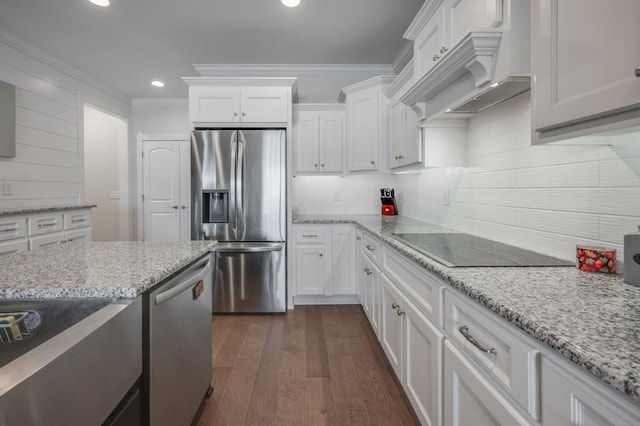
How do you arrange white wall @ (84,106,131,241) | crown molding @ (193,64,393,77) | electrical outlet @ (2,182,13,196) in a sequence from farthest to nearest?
white wall @ (84,106,131,241) → crown molding @ (193,64,393,77) → electrical outlet @ (2,182,13,196)

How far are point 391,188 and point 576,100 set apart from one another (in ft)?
9.56

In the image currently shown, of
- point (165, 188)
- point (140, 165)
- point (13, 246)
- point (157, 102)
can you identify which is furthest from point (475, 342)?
point (157, 102)

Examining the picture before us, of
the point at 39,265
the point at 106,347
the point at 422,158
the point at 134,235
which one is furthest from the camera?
the point at 134,235

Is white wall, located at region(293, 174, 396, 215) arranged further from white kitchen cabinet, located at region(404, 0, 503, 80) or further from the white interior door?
the white interior door

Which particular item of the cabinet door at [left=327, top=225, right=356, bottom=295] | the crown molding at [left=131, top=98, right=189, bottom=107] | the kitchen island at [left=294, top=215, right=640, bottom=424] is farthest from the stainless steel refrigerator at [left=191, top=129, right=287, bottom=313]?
the crown molding at [left=131, top=98, right=189, bottom=107]

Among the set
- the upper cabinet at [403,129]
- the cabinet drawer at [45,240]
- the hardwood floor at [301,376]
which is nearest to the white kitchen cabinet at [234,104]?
the upper cabinet at [403,129]

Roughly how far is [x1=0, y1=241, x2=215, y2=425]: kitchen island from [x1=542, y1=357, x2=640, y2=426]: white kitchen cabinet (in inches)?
37.8

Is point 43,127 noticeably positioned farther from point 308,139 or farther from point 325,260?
point 325,260

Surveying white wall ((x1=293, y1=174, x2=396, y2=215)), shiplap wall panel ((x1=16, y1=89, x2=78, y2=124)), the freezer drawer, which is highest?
shiplap wall panel ((x1=16, y1=89, x2=78, y2=124))

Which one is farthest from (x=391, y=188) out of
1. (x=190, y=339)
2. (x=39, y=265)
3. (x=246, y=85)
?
(x=39, y=265)

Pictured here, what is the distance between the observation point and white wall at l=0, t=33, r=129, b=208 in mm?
3160

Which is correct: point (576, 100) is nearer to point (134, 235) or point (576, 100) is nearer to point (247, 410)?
point (247, 410)

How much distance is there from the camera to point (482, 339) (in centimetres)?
91

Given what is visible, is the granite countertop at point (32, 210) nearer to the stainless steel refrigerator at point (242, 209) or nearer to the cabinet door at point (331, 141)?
the stainless steel refrigerator at point (242, 209)
